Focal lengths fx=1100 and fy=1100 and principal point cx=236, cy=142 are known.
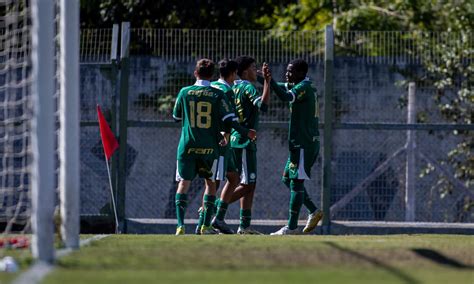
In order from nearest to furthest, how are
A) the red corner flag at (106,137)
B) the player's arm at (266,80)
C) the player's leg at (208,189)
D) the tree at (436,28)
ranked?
1. the player's arm at (266,80)
2. the player's leg at (208,189)
3. the red corner flag at (106,137)
4. the tree at (436,28)

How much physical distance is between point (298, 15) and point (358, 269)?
1618 cm

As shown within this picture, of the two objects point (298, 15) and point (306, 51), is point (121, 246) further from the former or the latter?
point (298, 15)

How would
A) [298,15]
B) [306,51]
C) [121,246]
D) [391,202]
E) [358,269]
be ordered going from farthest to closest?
[298,15], [306,51], [391,202], [121,246], [358,269]

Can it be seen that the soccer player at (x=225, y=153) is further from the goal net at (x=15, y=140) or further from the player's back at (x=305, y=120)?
the goal net at (x=15, y=140)

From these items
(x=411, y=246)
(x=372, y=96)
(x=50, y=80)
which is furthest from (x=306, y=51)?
(x=50, y=80)

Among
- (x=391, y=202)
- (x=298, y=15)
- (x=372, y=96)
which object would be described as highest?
(x=298, y=15)

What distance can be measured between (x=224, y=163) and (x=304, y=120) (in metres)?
1.07

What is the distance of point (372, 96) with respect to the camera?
51.5ft

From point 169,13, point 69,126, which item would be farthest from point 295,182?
point 169,13

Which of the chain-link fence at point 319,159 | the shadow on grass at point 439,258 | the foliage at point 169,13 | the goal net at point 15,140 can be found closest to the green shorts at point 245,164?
the chain-link fence at point 319,159

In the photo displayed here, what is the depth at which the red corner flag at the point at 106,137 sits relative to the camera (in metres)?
14.5

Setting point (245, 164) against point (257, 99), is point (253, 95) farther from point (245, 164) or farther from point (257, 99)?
point (245, 164)

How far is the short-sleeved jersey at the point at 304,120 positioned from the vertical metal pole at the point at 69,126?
4286 millimetres

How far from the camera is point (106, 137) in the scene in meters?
14.6
